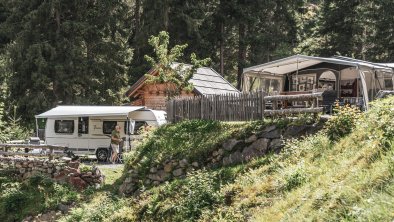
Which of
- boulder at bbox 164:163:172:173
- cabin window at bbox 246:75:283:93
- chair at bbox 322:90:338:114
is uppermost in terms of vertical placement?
cabin window at bbox 246:75:283:93

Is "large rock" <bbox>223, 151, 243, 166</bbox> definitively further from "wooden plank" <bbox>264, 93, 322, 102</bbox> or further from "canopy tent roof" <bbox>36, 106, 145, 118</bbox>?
"canopy tent roof" <bbox>36, 106, 145, 118</bbox>

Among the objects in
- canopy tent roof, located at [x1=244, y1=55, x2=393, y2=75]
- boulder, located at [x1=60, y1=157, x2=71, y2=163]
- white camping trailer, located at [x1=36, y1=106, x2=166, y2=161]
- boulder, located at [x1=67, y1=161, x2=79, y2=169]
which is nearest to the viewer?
canopy tent roof, located at [x1=244, y1=55, x2=393, y2=75]

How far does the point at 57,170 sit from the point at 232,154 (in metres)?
8.63

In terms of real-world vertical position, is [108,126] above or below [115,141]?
above

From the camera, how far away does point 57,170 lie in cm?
1833

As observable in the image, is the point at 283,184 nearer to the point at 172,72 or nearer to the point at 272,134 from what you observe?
the point at 272,134

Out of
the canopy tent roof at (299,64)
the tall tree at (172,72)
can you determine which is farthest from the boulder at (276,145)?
the tall tree at (172,72)

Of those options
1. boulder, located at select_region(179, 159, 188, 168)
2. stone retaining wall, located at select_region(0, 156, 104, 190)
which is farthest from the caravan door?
boulder, located at select_region(179, 159, 188, 168)

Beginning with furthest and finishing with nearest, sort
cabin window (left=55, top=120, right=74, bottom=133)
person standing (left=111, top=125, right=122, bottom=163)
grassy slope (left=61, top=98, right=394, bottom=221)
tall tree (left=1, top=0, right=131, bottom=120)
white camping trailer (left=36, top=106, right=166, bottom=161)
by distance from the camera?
tall tree (left=1, top=0, right=131, bottom=120)
cabin window (left=55, top=120, right=74, bottom=133)
white camping trailer (left=36, top=106, right=166, bottom=161)
person standing (left=111, top=125, right=122, bottom=163)
grassy slope (left=61, top=98, right=394, bottom=221)

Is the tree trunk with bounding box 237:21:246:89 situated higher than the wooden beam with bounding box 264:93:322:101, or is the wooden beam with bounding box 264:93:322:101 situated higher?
the tree trunk with bounding box 237:21:246:89

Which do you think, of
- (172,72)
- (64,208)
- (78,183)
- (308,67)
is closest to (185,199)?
(64,208)

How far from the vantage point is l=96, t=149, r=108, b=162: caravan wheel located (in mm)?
22594

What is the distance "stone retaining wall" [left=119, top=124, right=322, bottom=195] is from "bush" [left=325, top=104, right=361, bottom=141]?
990 millimetres

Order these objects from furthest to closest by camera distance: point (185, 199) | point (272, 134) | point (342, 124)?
point (272, 134) → point (185, 199) → point (342, 124)
